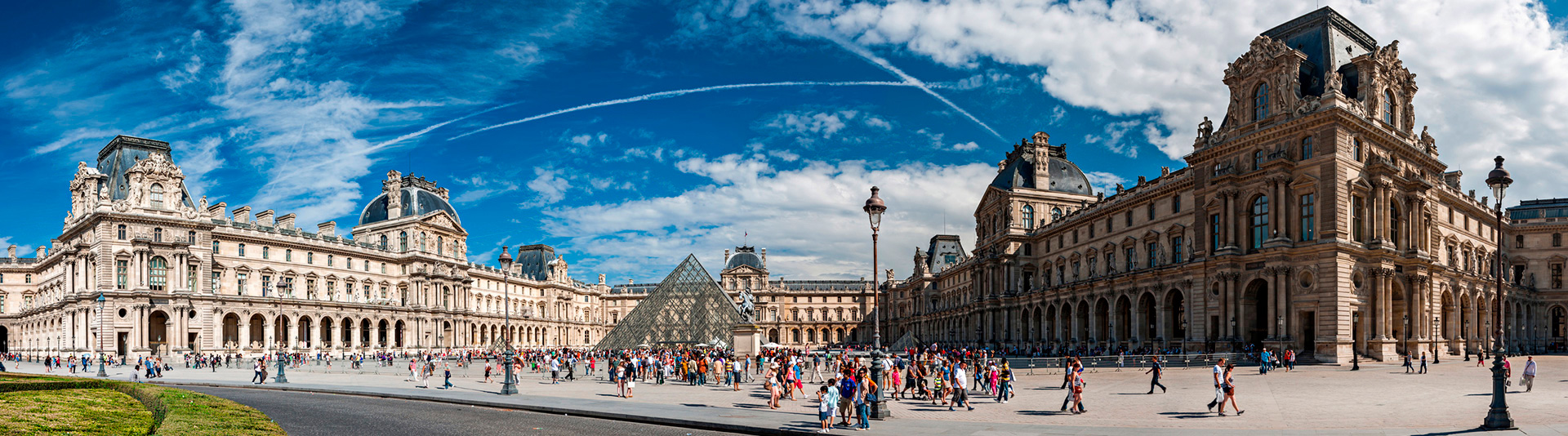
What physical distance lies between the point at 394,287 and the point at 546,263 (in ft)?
108

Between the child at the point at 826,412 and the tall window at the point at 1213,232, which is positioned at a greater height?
the tall window at the point at 1213,232

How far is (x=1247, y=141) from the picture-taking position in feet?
150

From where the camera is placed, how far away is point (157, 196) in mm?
64688

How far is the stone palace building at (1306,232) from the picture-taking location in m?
42.2

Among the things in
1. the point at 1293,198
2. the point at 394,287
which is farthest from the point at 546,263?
the point at 1293,198

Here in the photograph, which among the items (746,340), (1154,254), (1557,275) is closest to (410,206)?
(746,340)

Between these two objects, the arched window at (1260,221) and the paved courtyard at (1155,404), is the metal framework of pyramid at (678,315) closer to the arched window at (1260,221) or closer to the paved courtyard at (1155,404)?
the paved courtyard at (1155,404)

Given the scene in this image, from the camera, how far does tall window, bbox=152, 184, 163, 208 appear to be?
6444 cm

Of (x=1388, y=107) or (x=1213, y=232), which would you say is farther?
(x=1213, y=232)

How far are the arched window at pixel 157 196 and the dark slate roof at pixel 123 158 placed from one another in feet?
4.61

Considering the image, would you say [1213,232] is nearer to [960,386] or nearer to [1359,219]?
[1359,219]

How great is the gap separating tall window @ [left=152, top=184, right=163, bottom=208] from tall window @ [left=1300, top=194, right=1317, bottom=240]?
223 feet

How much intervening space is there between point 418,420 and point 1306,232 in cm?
3848

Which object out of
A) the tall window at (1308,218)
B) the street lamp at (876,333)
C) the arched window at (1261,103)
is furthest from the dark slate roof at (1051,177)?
the street lamp at (876,333)
